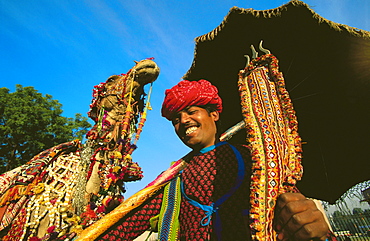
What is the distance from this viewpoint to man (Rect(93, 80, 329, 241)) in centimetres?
132

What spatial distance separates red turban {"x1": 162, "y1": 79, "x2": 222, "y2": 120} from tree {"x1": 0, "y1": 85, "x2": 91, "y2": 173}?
1267cm

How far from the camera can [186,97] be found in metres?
1.69

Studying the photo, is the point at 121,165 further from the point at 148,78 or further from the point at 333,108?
the point at 333,108

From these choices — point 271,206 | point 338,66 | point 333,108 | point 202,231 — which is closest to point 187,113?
point 202,231

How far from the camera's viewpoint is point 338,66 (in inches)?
82.1

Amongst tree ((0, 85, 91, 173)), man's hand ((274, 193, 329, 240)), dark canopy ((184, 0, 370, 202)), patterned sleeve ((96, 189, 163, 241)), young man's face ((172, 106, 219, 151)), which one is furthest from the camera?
tree ((0, 85, 91, 173))

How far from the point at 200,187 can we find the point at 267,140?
2.43 feet

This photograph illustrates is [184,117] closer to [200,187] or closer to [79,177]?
[200,187]

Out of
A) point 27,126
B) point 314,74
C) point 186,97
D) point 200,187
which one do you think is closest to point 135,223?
point 200,187

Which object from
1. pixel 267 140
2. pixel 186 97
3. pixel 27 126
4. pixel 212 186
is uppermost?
pixel 27 126

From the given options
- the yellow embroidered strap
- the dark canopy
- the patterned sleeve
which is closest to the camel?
the patterned sleeve

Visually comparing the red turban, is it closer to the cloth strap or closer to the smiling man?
the smiling man

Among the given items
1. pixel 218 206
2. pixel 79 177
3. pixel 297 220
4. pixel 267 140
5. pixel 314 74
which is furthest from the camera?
pixel 79 177

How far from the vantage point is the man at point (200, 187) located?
1317 millimetres
